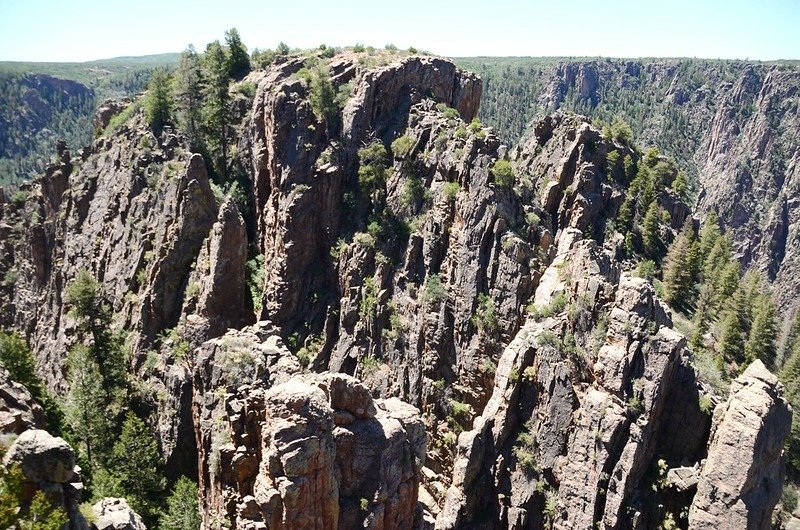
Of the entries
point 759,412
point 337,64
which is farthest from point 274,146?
point 759,412

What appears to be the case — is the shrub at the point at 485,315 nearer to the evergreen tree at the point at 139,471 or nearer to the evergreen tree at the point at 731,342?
the evergreen tree at the point at 139,471

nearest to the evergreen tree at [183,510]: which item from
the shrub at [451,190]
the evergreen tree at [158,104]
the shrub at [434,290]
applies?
the shrub at [434,290]

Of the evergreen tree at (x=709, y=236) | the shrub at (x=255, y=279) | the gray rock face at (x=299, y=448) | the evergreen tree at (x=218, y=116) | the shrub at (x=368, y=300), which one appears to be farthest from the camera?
the evergreen tree at (x=709, y=236)

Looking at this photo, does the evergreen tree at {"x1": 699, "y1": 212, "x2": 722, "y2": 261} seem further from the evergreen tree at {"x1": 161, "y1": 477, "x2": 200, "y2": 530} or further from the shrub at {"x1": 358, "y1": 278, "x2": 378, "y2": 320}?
the evergreen tree at {"x1": 161, "y1": 477, "x2": 200, "y2": 530}

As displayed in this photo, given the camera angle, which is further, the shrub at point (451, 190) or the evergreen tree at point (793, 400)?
the evergreen tree at point (793, 400)

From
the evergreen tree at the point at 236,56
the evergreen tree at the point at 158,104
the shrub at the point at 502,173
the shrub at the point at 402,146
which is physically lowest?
the shrub at the point at 502,173

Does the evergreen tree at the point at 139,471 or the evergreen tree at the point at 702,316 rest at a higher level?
the evergreen tree at the point at 702,316

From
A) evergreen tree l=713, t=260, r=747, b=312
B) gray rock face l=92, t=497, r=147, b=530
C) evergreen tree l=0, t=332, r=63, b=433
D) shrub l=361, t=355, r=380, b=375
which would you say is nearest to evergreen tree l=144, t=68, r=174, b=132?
evergreen tree l=0, t=332, r=63, b=433
